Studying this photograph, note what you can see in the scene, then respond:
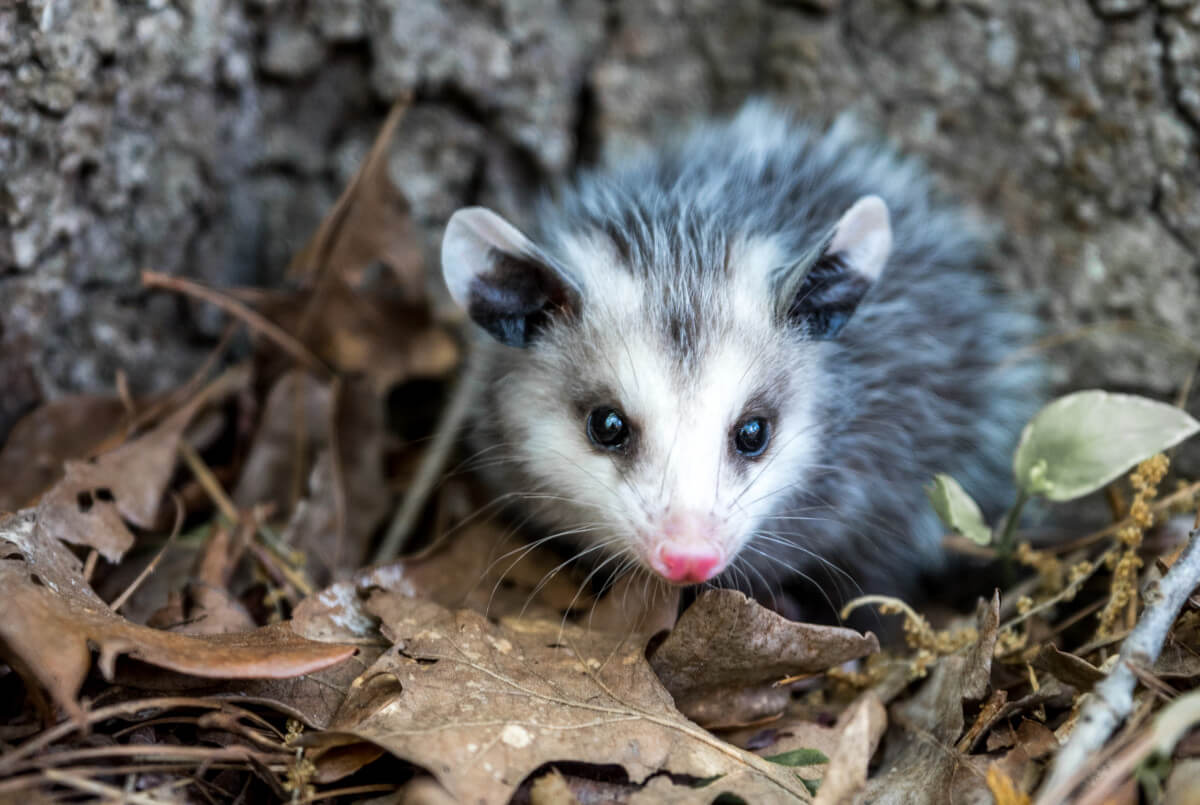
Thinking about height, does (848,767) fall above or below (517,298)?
below

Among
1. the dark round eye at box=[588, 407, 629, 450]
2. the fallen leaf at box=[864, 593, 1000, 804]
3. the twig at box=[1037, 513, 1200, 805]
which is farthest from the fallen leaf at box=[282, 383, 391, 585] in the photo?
the twig at box=[1037, 513, 1200, 805]

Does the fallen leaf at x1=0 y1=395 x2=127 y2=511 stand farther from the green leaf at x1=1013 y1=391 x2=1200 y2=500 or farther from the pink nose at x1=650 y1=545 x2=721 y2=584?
the green leaf at x1=1013 y1=391 x2=1200 y2=500

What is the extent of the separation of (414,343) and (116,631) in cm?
132

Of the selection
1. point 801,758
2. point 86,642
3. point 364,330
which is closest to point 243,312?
point 364,330

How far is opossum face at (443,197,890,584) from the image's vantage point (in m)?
1.88

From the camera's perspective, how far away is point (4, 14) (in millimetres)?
1917

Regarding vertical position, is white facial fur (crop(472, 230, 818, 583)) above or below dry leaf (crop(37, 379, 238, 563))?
above

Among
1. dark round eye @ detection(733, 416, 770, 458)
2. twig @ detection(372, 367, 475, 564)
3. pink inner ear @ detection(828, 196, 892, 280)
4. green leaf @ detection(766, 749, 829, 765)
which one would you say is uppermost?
pink inner ear @ detection(828, 196, 892, 280)

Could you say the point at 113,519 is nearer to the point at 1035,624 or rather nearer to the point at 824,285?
the point at 824,285

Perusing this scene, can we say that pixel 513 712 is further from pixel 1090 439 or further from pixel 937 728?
pixel 1090 439

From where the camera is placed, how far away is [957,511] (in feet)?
6.22

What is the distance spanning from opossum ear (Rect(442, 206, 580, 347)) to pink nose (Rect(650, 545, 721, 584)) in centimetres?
63

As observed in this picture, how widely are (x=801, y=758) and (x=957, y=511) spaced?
1.74 ft

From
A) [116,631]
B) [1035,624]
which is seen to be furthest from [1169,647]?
[116,631]
